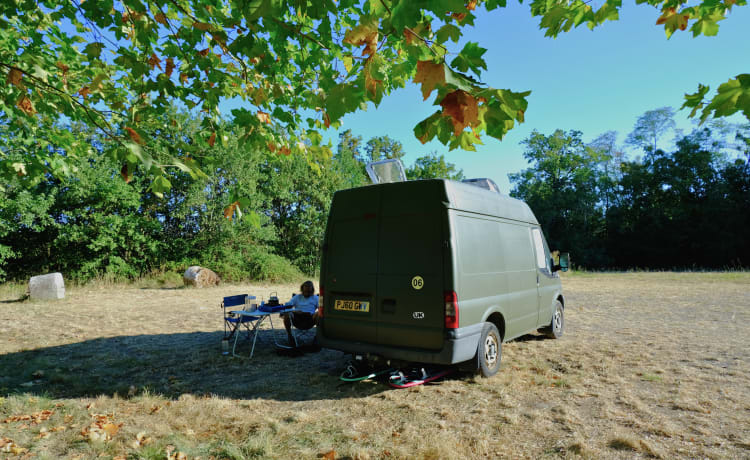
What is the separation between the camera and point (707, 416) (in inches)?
147

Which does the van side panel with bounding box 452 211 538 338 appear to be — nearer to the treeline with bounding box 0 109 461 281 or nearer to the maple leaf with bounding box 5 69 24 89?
the maple leaf with bounding box 5 69 24 89

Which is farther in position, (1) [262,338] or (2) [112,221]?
(2) [112,221]

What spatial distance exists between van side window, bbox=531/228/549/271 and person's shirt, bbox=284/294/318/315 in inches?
155

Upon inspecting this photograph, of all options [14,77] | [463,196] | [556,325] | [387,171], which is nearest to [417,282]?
[463,196]

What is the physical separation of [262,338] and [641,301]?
11.7 metres

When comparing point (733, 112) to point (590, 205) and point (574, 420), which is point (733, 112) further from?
point (590, 205)

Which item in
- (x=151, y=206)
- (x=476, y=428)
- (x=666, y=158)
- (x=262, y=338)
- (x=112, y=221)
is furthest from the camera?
(x=666, y=158)

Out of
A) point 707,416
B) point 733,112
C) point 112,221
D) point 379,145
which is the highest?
point 379,145

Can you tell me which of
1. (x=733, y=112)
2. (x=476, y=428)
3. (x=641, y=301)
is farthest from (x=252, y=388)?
(x=641, y=301)

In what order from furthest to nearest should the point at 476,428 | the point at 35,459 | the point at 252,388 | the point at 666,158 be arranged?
1. the point at 666,158
2. the point at 252,388
3. the point at 476,428
4. the point at 35,459

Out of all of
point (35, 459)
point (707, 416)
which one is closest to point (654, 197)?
point (707, 416)

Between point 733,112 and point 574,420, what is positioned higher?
point 733,112

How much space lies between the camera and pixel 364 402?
4.31 meters

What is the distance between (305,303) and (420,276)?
3055 millimetres
